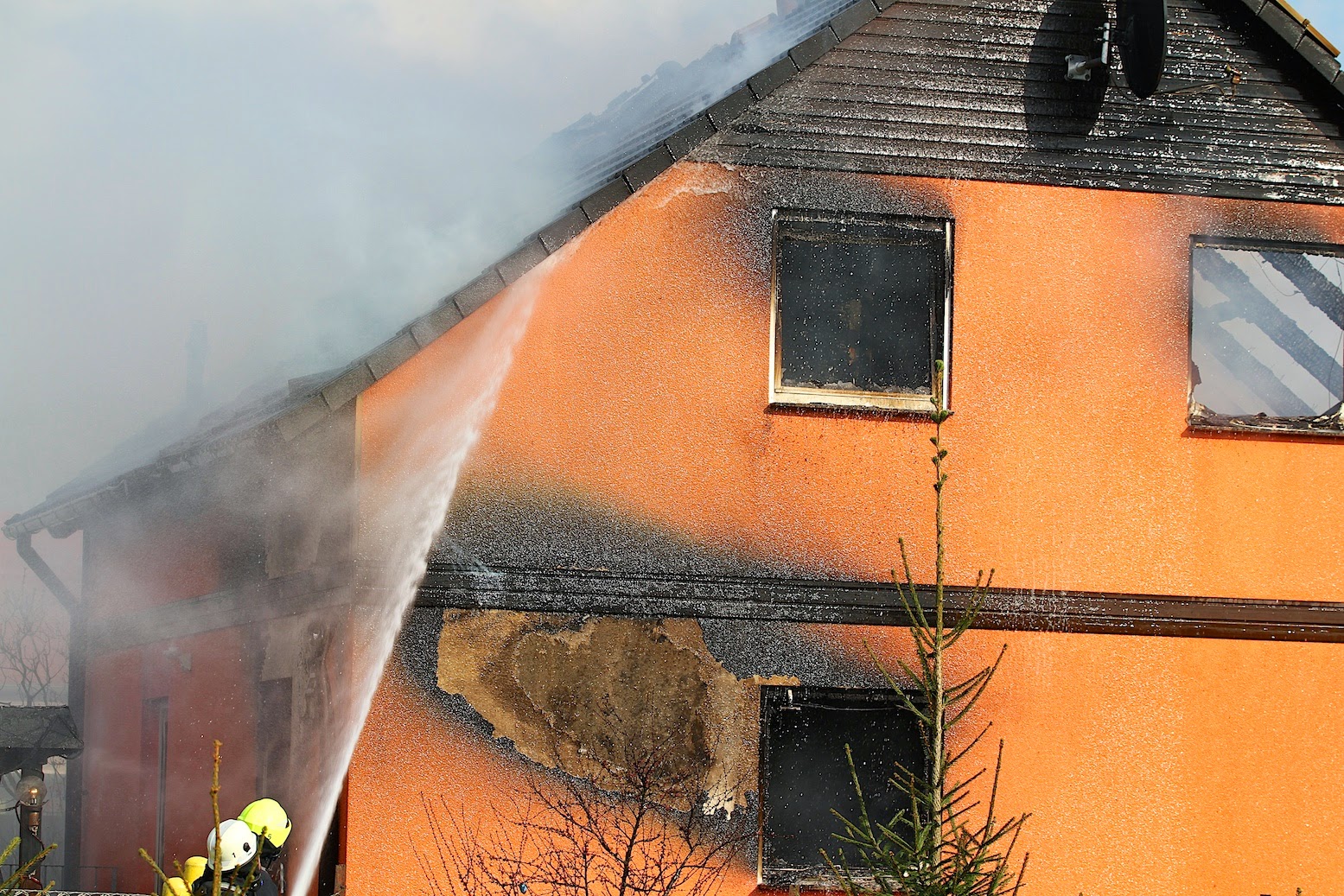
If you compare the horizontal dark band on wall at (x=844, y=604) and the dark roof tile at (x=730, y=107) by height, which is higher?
the dark roof tile at (x=730, y=107)

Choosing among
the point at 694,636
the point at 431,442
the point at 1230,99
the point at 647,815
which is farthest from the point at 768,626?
the point at 1230,99

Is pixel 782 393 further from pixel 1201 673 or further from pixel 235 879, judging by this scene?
pixel 235 879

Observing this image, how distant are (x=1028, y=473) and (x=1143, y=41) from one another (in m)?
2.72

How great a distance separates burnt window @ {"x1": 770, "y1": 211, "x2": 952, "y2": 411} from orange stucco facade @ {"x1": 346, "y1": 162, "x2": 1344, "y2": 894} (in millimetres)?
129

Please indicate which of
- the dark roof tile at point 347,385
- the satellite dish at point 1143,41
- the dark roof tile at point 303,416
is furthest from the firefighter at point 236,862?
the satellite dish at point 1143,41

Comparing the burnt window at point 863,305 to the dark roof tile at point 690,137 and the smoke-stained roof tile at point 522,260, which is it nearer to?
the dark roof tile at point 690,137

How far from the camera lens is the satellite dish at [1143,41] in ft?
26.6

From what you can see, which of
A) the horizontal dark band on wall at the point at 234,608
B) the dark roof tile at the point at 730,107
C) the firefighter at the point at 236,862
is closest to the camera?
the firefighter at the point at 236,862

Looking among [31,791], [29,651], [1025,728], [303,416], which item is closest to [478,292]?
[303,416]

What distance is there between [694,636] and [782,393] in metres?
1.56

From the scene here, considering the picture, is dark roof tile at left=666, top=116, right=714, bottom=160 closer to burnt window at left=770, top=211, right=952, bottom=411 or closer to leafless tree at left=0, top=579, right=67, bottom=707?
burnt window at left=770, top=211, right=952, bottom=411

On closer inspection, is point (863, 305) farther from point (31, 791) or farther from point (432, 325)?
point (31, 791)

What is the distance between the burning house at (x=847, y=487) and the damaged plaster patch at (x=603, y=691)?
22 mm

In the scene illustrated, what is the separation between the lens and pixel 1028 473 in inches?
328
